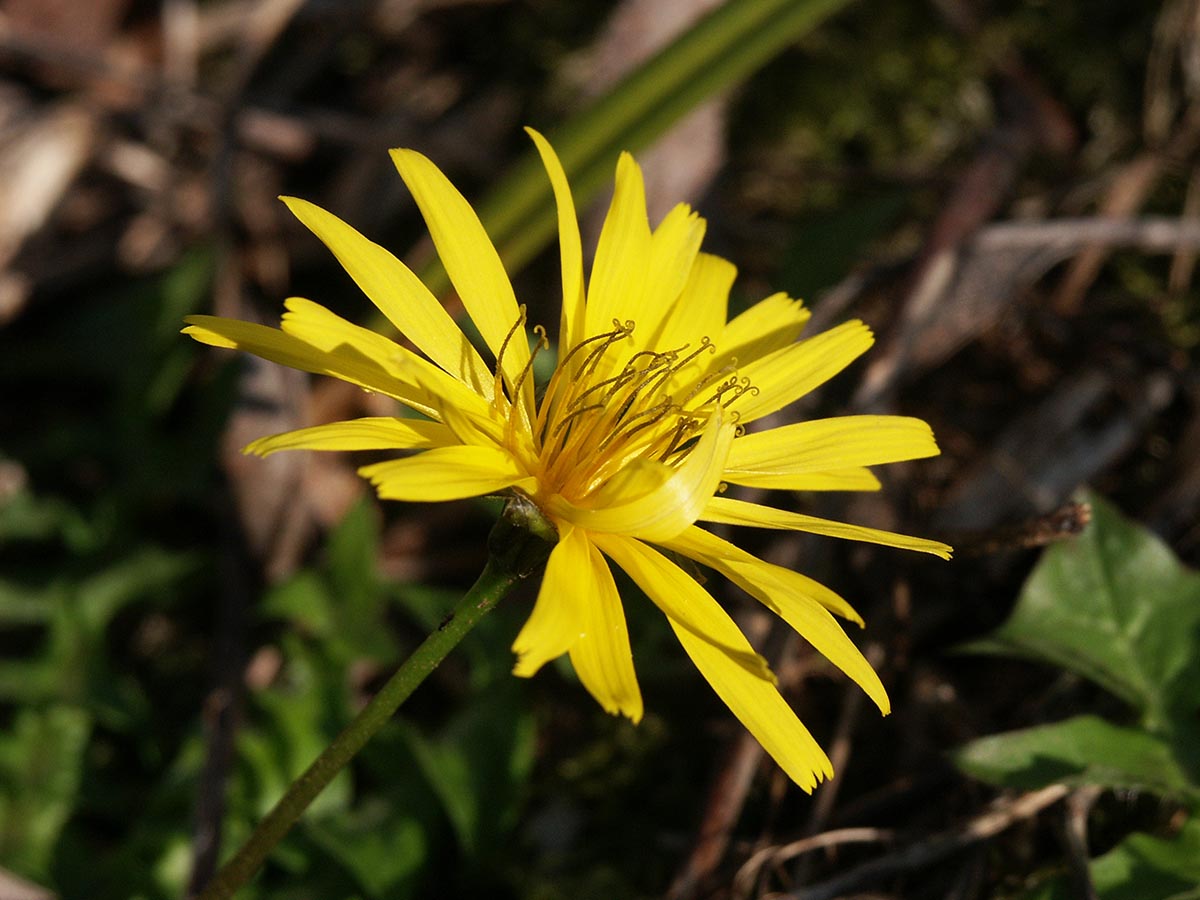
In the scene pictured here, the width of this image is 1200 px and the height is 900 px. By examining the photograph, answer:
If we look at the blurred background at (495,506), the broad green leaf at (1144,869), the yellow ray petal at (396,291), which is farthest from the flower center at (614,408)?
the broad green leaf at (1144,869)

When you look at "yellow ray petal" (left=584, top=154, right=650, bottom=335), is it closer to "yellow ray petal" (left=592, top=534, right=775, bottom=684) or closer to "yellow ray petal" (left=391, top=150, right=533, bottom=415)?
"yellow ray petal" (left=391, top=150, right=533, bottom=415)

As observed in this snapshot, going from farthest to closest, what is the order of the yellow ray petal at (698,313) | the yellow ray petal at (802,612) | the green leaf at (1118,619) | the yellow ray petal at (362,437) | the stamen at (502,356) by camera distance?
the green leaf at (1118,619) → the yellow ray petal at (698,313) → the stamen at (502,356) → the yellow ray petal at (802,612) → the yellow ray petal at (362,437)

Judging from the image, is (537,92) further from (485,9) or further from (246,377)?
(246,377)

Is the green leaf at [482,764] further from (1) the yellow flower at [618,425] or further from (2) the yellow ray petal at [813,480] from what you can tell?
(2) the yellow ray petal at [813,480]

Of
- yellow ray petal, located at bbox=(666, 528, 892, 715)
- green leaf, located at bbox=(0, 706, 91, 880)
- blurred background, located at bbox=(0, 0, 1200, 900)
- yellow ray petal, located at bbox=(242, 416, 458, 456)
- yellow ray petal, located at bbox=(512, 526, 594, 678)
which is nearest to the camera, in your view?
yellow ray petal, located at bbox=(512, 526, 594, 678)

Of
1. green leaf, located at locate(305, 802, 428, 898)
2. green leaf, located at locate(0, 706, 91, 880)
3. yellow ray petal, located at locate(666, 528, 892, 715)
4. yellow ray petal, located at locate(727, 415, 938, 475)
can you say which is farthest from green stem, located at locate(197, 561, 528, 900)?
green leaf, located at locate(0, 706, 91, 880)

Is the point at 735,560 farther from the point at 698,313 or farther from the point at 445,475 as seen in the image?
the point at 698,313
